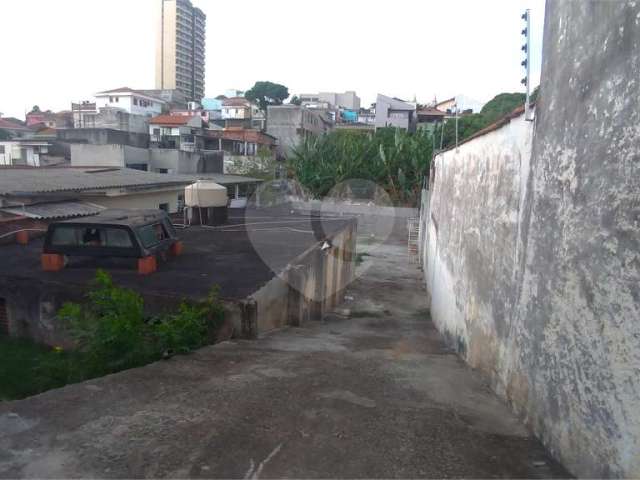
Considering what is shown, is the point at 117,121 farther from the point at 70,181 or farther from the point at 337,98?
the point at 337,98

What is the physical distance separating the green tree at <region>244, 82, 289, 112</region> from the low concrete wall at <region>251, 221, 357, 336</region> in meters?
69.8

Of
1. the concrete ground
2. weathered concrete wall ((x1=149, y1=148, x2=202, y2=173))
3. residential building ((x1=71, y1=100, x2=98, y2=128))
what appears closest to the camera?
the concrete ground

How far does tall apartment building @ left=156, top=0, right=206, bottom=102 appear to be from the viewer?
10169 centimetres

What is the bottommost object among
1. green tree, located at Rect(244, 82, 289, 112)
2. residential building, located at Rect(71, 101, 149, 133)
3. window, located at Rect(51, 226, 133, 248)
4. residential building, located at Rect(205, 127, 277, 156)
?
window, located at Rect(51, 226, 133, 248)

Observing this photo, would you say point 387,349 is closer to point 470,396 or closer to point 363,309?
point 470,396

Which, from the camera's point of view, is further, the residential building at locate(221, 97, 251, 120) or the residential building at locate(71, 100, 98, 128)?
the residential building at locate(221, 97, 251, 120)

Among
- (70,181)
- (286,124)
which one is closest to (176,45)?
(286,124)

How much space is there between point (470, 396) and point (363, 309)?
8552 mm

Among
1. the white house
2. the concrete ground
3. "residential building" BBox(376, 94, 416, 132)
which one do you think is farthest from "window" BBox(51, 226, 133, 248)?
the white house

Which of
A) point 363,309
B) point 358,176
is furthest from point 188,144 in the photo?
point 363,309

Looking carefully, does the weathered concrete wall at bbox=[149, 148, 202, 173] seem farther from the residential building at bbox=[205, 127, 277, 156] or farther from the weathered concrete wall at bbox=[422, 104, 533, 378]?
the weathered concrete wall at bbox=[422, 104, 533, 378]

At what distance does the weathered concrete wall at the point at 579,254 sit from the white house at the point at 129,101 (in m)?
67.9

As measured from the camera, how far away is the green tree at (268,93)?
8069cm

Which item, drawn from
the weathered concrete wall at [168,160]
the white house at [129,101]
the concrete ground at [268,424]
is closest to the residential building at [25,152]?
the weathered concrete wall at [168,160]
